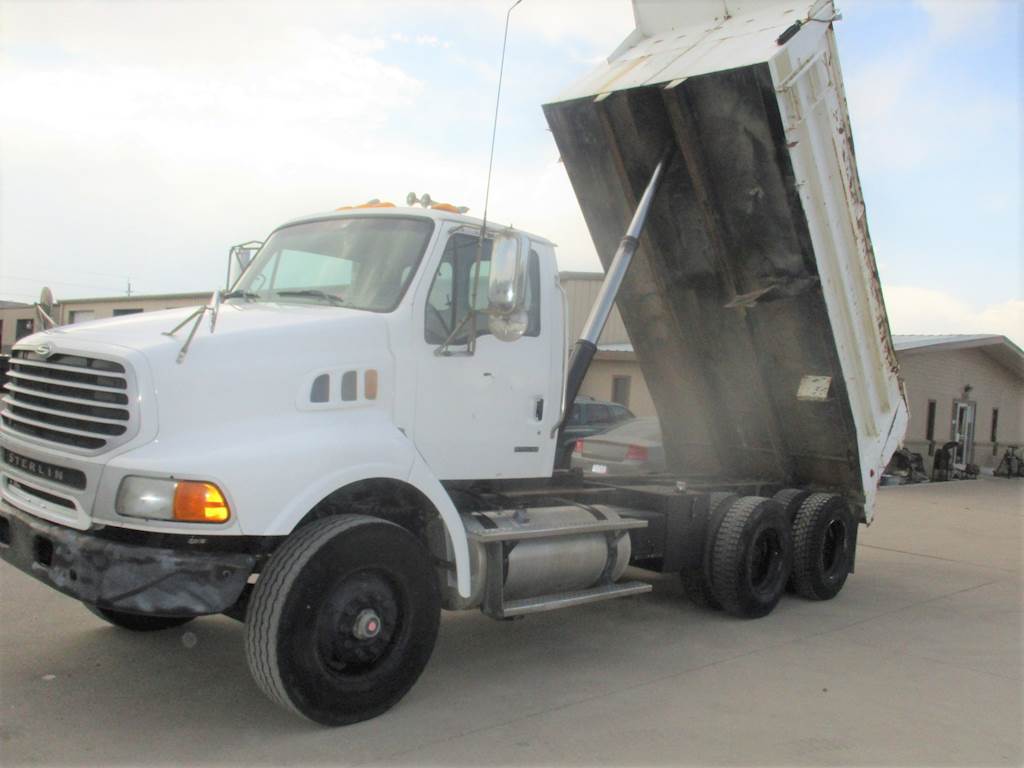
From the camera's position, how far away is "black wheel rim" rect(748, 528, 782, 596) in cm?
692

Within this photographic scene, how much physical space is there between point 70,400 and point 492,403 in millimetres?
2198

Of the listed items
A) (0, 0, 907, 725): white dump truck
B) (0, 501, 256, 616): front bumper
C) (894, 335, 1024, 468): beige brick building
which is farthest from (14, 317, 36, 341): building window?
(894, 335, 1024, 468): beige brick building

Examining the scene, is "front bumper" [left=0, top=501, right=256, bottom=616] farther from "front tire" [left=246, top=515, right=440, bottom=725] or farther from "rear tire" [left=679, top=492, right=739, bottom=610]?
"rear tire" [left=679, top=492, right=739, bottom=610]

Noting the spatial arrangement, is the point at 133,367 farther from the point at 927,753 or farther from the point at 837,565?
the point at 837,565

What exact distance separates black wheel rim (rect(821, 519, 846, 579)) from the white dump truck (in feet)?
0.09

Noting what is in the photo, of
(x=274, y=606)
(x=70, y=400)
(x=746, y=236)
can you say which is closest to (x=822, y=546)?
(x=746, y=236)

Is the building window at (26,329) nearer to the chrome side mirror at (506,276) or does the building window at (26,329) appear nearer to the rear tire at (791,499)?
the chrome side mirror at (506,276)

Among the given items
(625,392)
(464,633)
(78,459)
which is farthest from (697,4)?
(625,392)

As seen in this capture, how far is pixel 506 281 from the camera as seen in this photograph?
4.52m

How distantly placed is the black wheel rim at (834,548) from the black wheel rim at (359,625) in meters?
4.56

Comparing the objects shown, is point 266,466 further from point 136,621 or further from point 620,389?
point 620,389

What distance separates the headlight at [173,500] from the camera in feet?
12.5

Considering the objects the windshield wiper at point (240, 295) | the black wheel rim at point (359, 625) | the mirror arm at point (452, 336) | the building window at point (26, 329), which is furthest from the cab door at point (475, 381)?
the building window at point (26, 329)

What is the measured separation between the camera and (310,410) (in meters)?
4.33
